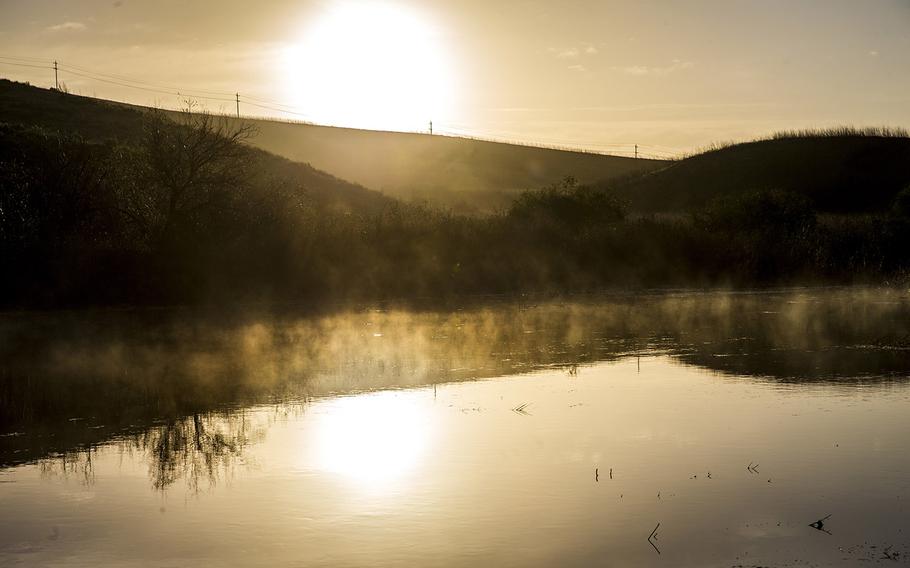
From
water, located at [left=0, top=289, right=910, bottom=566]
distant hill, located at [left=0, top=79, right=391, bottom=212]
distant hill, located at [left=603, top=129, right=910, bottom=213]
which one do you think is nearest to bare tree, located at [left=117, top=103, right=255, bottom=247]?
water, located at [left=0, top=289, right=910, bottom=566]

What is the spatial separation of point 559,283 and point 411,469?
28556 millimetres

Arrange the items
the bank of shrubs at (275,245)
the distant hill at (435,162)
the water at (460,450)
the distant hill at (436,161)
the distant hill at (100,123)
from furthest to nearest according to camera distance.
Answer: the distant hill at (436,161) → the distant hill at (435,162) → the distant hill at (100,123) → the bank of shrubs at (275,245) → the water at (460,450)

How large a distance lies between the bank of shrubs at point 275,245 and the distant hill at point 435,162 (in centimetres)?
5037

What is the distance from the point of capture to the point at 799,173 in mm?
97375

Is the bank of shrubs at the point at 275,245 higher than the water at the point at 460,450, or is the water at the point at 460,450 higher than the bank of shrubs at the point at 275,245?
the bank of shrubs at the point at 275,245

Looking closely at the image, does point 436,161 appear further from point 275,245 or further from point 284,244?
point 275,245

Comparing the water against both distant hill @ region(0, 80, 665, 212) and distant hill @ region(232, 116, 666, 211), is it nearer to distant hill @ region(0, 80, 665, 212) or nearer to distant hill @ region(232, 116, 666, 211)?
distant hill @ region(0, 80, 665, 212)

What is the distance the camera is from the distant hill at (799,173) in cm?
9350

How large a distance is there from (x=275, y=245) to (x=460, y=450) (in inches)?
996

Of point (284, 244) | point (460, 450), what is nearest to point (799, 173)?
point (284, 244)

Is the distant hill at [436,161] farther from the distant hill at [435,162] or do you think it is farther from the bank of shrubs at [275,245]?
the bank of shrubs at [275,245]

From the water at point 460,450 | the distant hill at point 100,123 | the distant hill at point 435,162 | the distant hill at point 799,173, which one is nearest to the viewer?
the water at point 460,450

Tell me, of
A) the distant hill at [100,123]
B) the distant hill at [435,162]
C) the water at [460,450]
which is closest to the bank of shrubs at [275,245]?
the water at [460,450]

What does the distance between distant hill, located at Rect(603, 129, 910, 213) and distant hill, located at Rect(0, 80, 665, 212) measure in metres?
9.65
